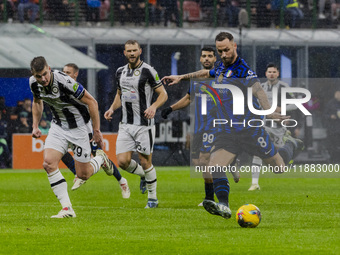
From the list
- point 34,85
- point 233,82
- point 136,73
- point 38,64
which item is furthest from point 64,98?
point 136,73

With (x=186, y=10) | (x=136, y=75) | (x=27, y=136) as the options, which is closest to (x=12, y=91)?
(x=27, y=136)

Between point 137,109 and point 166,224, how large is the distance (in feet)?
10.1

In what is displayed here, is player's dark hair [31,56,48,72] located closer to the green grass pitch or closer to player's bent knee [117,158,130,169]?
the green grass pitch

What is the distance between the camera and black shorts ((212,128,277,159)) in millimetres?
9211

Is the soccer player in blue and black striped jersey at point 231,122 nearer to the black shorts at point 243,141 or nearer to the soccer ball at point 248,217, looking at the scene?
the black shorts at point 243,141

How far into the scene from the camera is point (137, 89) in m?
11.8

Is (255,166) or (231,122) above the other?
(231,122)

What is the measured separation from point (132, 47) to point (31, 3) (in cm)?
1701

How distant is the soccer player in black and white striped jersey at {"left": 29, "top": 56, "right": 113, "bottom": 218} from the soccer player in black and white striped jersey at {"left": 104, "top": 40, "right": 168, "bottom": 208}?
4.83 feet

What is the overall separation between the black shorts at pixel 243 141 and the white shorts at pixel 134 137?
2.69 meters

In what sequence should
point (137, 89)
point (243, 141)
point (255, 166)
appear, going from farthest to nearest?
point (255, 166) < point (137, 89) < point (243, 141)

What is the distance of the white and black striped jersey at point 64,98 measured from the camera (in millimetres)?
9617

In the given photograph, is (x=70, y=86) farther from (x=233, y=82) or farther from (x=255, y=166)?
(x=255, y=166)

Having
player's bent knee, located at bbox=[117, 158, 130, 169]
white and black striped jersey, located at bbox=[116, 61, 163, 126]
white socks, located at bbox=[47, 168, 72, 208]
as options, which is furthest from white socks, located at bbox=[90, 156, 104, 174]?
white socks, located at bbox=[47, 168, 72, 208]
